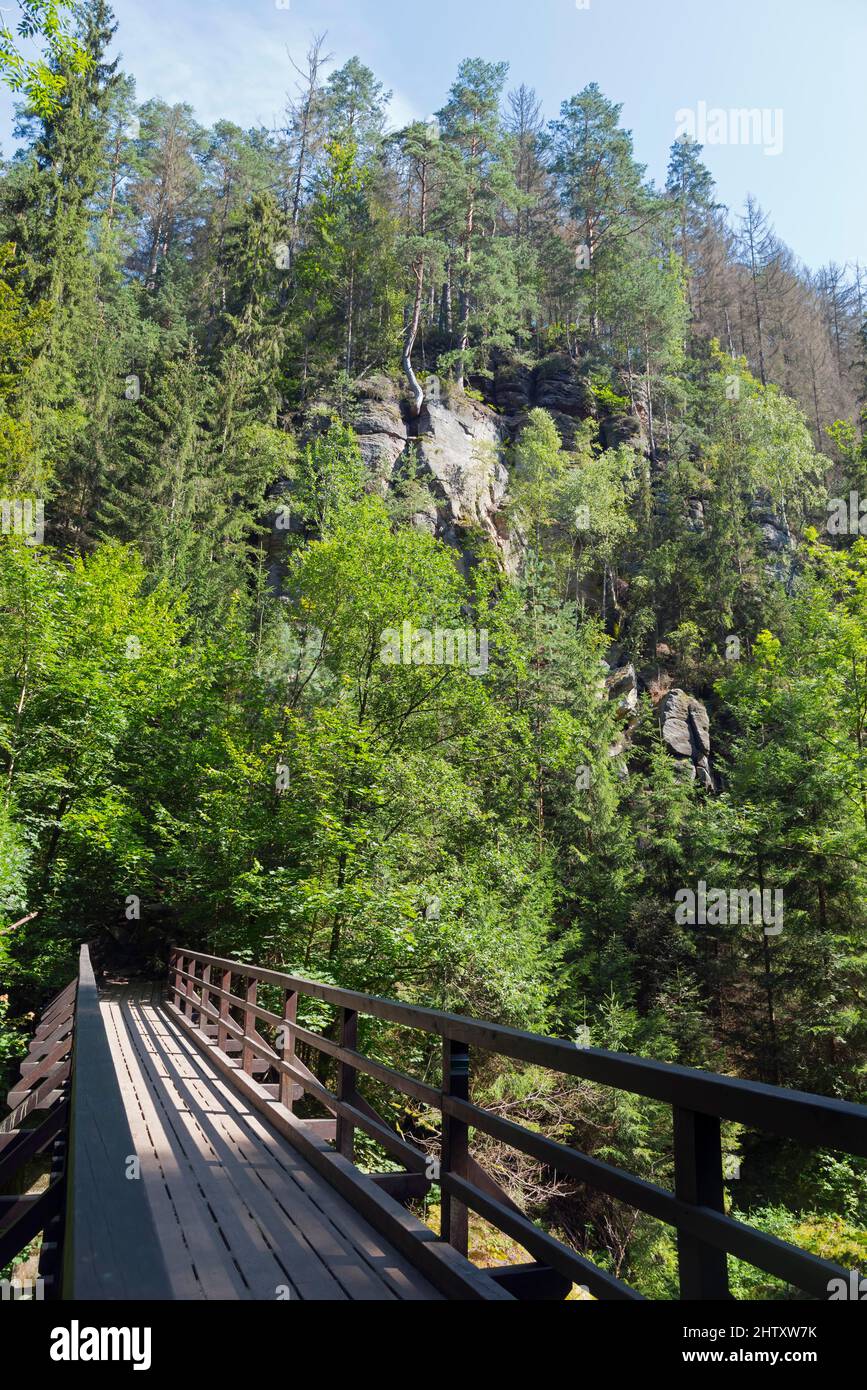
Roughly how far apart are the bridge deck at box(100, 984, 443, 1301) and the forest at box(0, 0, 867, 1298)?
7846mm

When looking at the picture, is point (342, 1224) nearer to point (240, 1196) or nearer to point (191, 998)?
point (240, 1196)

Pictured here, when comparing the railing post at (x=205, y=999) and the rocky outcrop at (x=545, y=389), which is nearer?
the railing post at (x=205, y=999)

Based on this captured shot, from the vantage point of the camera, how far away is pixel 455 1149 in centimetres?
305

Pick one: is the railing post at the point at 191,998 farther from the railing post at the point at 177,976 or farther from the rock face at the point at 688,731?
the rock face at the point at 688,731

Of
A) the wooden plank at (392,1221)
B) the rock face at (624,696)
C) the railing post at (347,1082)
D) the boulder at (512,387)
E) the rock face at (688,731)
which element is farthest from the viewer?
the boulder at (512,387)

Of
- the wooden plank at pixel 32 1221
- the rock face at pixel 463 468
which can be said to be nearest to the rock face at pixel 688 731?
the rock face at pixel 463 468

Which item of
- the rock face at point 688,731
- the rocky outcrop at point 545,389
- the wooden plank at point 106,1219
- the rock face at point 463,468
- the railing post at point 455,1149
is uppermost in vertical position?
the rocky outcrop at point 545,389

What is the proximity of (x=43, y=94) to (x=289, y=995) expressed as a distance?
888 cm

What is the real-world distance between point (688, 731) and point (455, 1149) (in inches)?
1253

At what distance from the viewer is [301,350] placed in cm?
4062

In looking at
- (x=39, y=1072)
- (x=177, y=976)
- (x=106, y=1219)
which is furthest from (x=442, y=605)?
(x=106, y=1219)

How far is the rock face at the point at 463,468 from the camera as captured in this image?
112 ft

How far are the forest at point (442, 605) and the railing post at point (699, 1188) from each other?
1049cm
